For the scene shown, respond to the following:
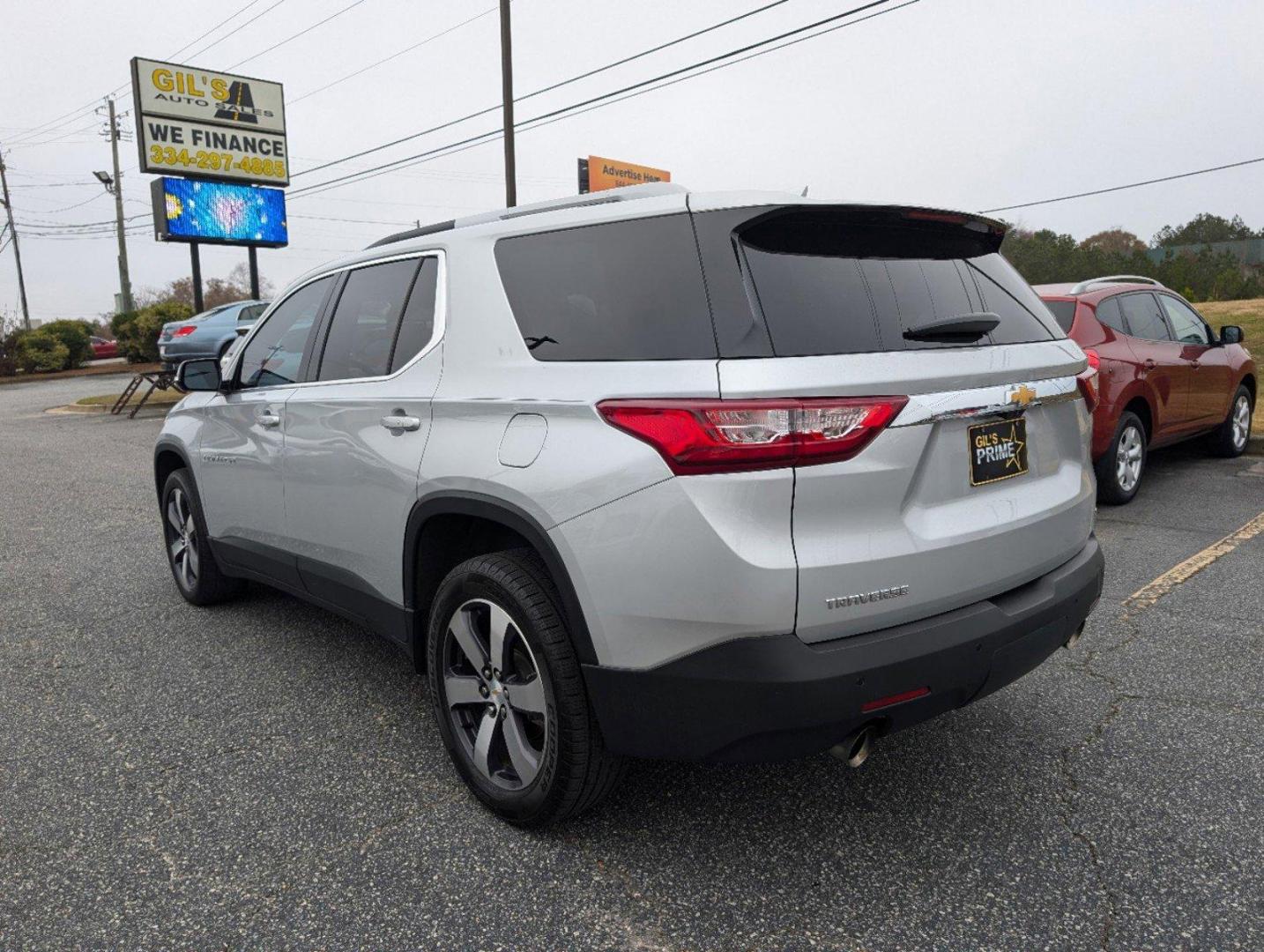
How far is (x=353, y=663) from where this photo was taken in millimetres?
3994

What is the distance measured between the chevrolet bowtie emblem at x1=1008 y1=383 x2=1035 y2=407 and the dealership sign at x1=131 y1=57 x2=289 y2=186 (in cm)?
2572

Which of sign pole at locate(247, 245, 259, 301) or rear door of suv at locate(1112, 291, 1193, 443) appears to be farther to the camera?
sign pole at locate(247, 245, 259, 301)

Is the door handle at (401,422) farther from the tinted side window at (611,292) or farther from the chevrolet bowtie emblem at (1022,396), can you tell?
the chevrolet bowtie emblem at (1022,396)

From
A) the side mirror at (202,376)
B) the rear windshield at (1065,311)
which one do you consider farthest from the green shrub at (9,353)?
the rear windshield at (1065,311)

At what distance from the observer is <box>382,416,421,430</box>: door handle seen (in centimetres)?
289

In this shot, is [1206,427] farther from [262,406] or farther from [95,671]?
[95,671]

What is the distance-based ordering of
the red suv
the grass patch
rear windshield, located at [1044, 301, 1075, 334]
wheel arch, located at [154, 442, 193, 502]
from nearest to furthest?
wheel arch, located at [154, 442, 193, 502]
the red suv
rear windshield, located at [1044, 301, 1075, 334]
the grass patch

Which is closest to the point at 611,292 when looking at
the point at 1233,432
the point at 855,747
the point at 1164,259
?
the point at 855,747

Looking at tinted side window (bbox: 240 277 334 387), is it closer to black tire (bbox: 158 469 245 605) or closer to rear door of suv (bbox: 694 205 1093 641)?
black tire (bbox: 158 469 245 605)

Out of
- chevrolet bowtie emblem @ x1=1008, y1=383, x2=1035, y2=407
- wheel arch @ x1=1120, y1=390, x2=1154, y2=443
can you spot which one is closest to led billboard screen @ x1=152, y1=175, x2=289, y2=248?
wheel arch @ x1=1120, y1=390, x2=1154, y2=443

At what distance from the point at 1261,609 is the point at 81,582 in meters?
6.45

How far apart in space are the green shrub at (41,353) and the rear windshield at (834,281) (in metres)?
38.6

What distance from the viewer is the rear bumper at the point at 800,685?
6.73ft

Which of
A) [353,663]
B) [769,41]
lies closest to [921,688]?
[353,663]
